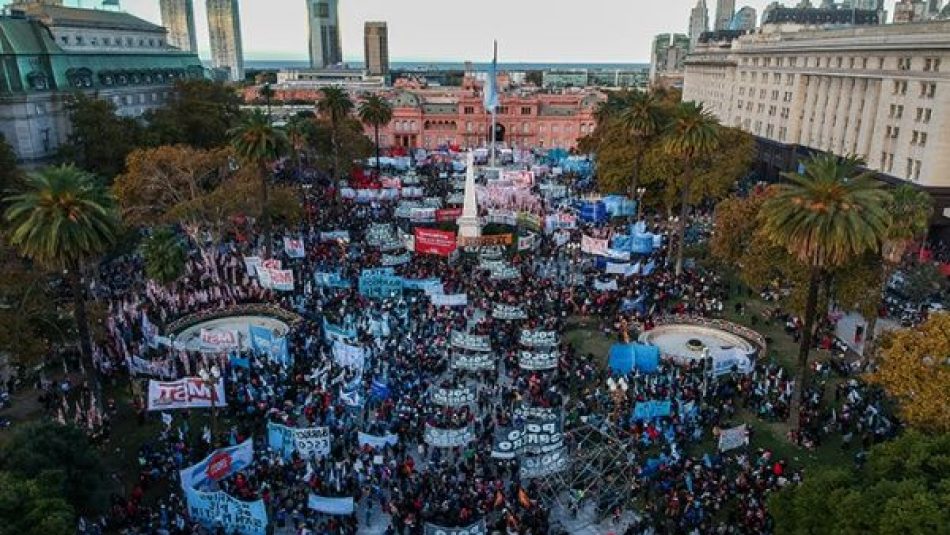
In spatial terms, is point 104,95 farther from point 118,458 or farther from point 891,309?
point 891,309

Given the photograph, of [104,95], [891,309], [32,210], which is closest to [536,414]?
[32,210]

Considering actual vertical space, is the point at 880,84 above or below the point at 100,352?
above

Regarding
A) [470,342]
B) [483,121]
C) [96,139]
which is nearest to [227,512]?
[470,342]

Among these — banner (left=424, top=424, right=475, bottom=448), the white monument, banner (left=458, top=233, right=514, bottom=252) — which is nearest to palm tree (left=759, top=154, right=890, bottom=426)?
banner (left=424, top=424, right=475, bottom=448)

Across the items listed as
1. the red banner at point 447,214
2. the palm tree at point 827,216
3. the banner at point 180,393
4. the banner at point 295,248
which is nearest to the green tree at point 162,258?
the banner at point 295,248

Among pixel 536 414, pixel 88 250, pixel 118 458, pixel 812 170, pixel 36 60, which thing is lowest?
pixel 118 458

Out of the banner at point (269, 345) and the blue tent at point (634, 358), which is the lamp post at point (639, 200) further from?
the banner at point (269, 345)

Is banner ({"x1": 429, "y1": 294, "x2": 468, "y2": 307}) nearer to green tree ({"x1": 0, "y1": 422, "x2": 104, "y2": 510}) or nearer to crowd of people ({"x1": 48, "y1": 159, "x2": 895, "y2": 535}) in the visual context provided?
crowd of people ({"x1": 48, "y1": 159, "x2": 895, "y2": 535})
